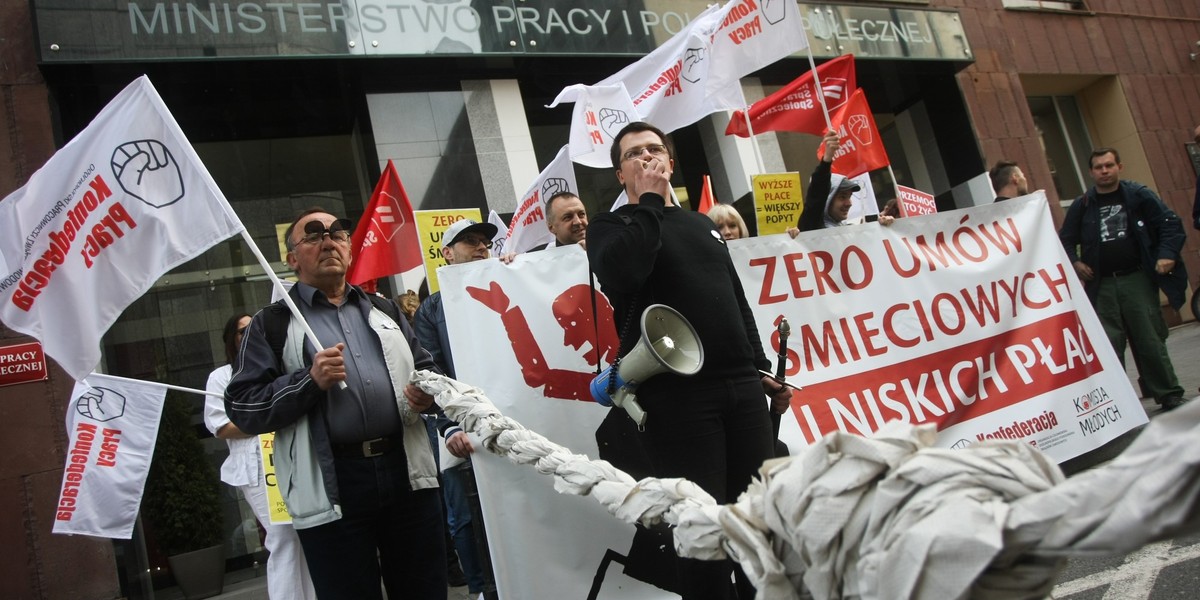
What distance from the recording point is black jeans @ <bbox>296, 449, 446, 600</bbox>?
2.85m

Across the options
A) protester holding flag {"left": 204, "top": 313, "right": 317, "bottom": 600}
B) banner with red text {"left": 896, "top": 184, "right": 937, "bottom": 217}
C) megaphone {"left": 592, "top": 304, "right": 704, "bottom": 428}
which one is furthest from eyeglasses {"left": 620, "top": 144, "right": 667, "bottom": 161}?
banner with red text {"left": 896, "top": 184, "right": 937, "bottom": 217}

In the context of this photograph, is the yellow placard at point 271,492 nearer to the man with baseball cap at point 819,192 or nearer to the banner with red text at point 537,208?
the banner with red text at point 537,208

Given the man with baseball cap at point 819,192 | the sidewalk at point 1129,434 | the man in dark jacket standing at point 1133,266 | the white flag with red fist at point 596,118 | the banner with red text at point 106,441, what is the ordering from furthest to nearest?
the white flag with red fist at point 596,118
the man in dark jacket standing at point 1133,266
the banner with red text at point 106,441
the man with baseball cap at point 819,192
the sidewalk at point 1129,434

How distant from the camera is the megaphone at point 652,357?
2598mm

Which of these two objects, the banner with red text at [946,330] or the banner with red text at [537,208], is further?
the banner with red text at [537,208]

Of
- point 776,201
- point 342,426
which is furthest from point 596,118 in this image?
point 342,426

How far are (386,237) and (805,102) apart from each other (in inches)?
128

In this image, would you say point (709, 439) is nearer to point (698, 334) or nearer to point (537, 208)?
point (698, 334)

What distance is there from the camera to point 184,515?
8.02m

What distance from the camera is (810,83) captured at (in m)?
6.52

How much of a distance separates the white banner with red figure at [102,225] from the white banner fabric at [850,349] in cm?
108

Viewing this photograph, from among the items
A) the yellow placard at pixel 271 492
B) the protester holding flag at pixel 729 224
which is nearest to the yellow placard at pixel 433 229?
the yellow placard at pixel 271 492

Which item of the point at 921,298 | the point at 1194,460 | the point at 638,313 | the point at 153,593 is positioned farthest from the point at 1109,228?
the point at 153,593

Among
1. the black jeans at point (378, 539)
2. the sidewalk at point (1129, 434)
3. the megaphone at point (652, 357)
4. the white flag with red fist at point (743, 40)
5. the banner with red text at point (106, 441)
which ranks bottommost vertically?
the sidewalk at point (1129, 434)
